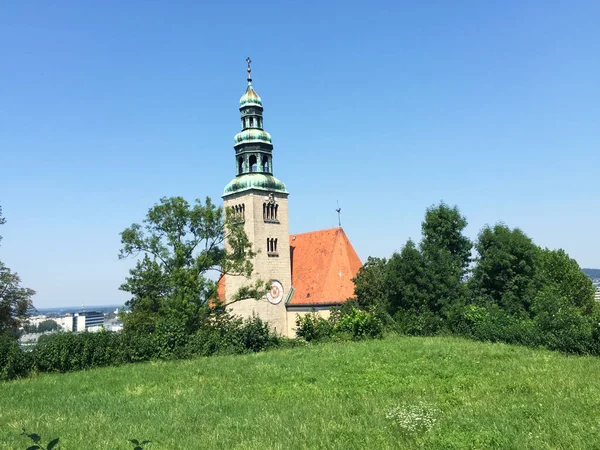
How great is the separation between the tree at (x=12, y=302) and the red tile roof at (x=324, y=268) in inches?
829

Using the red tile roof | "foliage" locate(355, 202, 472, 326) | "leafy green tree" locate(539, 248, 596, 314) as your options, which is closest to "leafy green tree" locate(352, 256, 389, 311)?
"foliage" locate(355, 202, 472, 326)

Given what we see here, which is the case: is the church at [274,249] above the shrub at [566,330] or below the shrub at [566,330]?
above

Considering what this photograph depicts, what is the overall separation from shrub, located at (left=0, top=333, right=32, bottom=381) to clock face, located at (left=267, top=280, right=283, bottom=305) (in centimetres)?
2508

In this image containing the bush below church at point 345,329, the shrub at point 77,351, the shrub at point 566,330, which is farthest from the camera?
the bush below church at point 345,329

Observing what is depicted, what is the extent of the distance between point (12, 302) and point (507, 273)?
1273 inches

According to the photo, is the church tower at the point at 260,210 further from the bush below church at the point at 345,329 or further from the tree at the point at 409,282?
the bush below church at the point at 345,329

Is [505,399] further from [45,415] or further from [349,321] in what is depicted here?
[349,321]

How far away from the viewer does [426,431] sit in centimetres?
805

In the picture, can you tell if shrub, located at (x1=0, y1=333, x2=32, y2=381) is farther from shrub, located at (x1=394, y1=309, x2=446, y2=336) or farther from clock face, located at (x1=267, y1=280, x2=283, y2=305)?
clock face, located at (x1=267, y1=280, x2=283, y2=305)

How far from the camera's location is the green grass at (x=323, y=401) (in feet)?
26.1

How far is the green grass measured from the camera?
314 inches

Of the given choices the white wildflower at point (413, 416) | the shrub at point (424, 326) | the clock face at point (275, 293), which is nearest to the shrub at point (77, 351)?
the white wildflower at point (413, 416)

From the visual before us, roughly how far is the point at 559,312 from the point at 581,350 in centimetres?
242

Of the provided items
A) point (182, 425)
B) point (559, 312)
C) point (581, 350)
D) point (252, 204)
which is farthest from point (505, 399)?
point (252, 204)
